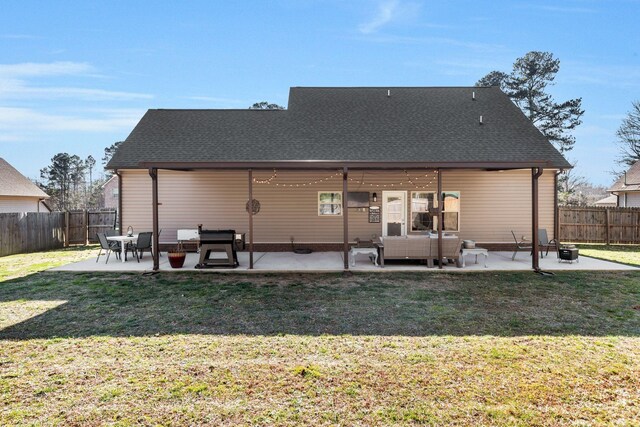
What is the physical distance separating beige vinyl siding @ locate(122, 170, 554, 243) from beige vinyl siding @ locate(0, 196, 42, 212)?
33.6 ft

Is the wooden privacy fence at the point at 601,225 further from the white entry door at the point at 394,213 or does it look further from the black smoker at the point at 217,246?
the black smoker at the point at 217,246

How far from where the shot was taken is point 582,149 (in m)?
25.8

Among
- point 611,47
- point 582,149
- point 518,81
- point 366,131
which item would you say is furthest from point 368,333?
point 611,47

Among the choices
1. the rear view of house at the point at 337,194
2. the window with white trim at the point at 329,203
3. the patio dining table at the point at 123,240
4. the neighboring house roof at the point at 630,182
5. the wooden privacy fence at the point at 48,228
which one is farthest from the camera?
the neighboring house roof at the point at 630,182

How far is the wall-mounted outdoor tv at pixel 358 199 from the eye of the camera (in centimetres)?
1182

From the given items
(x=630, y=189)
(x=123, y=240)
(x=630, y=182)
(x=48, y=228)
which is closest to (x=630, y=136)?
(x=630, y=182)

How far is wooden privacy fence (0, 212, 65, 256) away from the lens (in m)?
12.1

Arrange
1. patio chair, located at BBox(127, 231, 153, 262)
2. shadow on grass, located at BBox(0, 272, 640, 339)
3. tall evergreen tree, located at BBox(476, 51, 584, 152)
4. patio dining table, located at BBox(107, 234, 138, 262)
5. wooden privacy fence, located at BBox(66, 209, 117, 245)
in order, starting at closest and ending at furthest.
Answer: shadow on grass, located at BBox(0, 272, 640, 339) < patio chair, located at BBox(127, 231, 153, 262) < patio dining table, located at BBox(107, 234, 138, 262) < wooden privacy fence, located at BBox(66, 209, 117, 245) < tall evergreen tree, located at BBox(476, 51, 584, 152)

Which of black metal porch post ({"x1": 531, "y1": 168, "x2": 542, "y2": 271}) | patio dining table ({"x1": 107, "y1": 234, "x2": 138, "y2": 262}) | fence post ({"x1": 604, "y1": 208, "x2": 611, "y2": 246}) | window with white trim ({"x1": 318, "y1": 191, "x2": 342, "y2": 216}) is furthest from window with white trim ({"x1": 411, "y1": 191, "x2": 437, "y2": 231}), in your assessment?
patio dining table ({"x1": 107, "y1": 234, "x2": 138, "y2": 262})

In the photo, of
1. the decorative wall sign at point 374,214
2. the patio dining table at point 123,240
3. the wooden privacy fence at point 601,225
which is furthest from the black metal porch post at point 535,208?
the patio dining table at point 123,240

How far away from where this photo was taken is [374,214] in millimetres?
11867

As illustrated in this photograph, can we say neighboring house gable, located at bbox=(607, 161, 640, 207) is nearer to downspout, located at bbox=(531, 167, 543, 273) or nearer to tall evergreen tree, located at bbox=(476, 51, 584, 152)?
tall evergreen tree, located at bbox=(476, 51, 584, 152)

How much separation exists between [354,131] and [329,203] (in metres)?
2.67

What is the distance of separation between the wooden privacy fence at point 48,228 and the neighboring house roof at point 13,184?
5.25m
